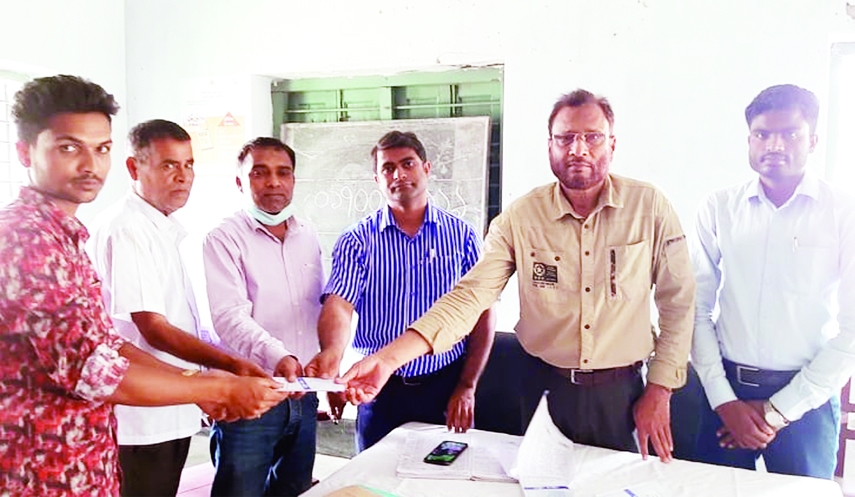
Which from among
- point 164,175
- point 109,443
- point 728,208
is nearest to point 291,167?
point 164,175

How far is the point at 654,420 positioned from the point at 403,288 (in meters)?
0.93

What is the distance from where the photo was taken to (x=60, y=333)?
1.26 metres

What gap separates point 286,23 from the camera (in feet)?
12.1

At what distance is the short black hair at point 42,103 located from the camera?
1.46 metres

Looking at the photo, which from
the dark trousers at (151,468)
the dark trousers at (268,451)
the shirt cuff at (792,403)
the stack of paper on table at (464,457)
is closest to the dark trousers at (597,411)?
the stack of paper on table at (464,457)

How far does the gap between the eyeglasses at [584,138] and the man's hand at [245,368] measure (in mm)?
1106

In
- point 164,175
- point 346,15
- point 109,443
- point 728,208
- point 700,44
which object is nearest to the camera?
point 109,443

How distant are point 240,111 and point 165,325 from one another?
2.20 meters

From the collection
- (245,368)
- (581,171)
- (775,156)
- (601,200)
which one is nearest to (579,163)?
(581,171)

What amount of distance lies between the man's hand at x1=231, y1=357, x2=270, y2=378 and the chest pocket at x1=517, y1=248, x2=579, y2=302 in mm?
823

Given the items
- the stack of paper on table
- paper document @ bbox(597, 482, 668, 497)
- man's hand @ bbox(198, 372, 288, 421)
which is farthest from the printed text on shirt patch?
man's hand @ bbox(198, 372, 288, 421)

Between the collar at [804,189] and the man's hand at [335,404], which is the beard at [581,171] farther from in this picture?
the man's hand at [335,404]

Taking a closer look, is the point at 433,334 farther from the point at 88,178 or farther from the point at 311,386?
the point at 88,178

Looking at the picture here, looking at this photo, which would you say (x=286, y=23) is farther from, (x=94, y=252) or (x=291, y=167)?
(x=94, y=252)
